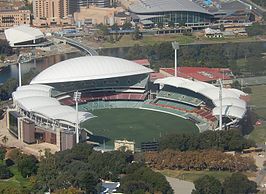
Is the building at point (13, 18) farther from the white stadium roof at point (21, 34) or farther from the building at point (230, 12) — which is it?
the building at point (230, 12)

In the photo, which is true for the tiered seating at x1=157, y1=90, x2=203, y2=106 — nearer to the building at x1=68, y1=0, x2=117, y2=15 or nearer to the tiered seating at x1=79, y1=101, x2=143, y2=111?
the tiered seating at x1=79, y1=101, x2=143, y2=111

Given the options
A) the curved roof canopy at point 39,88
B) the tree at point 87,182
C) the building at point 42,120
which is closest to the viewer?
the tree at point 87,182

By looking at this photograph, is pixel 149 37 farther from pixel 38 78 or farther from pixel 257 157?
pixel 257 157

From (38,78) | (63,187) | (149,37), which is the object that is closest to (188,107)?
→ (38,78)

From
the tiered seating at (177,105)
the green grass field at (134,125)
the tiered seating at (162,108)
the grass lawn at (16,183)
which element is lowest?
the grass lawn at (16,183)

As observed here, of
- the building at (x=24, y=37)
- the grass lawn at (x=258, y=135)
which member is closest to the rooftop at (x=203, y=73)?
the grass lawn at (x=258, y=135)

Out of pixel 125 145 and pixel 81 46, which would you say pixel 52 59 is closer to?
pixel 81 46

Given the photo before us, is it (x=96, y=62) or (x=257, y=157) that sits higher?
(x=96, y=62)
